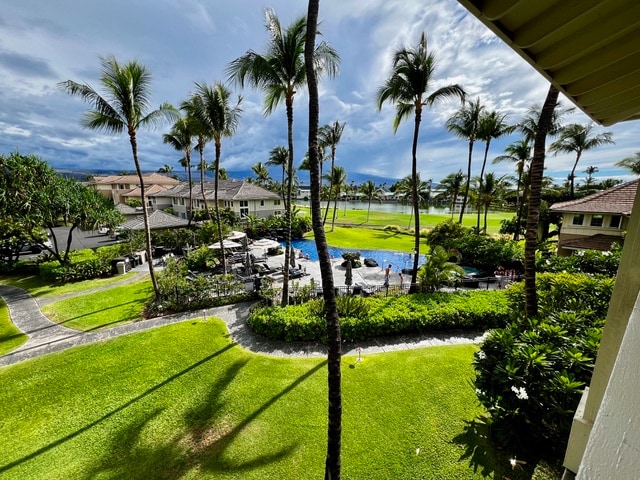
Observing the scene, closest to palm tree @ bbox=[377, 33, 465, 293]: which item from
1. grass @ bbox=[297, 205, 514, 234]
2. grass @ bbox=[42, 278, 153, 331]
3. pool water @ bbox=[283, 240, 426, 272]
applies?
pool water @ bbox=[283, 240, 426, 272]

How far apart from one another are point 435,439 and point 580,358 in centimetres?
324

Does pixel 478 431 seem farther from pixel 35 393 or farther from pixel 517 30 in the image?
pixel 35 393

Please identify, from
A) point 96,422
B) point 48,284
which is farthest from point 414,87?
point 48,284

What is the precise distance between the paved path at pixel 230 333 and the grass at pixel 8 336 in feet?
0.57

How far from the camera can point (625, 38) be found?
220 cm

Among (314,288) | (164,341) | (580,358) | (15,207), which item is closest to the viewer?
(580,358)

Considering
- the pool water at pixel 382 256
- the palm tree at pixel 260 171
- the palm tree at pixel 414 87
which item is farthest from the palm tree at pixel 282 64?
the palm tree at pixel 260 171

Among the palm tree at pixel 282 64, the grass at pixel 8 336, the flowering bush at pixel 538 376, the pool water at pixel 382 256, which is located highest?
the palm tree at pixel 282 64

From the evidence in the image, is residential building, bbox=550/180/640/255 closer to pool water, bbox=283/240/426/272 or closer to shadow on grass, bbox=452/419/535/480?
pool water, bbox=283/240/426/272

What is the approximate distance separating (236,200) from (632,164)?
141 feet

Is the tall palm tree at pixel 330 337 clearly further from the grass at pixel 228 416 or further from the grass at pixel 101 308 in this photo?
the grass at pixel 101 308

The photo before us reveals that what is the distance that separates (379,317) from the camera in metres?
10.2

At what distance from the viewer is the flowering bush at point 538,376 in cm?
479

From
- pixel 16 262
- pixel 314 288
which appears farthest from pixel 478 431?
pixel 16 262
